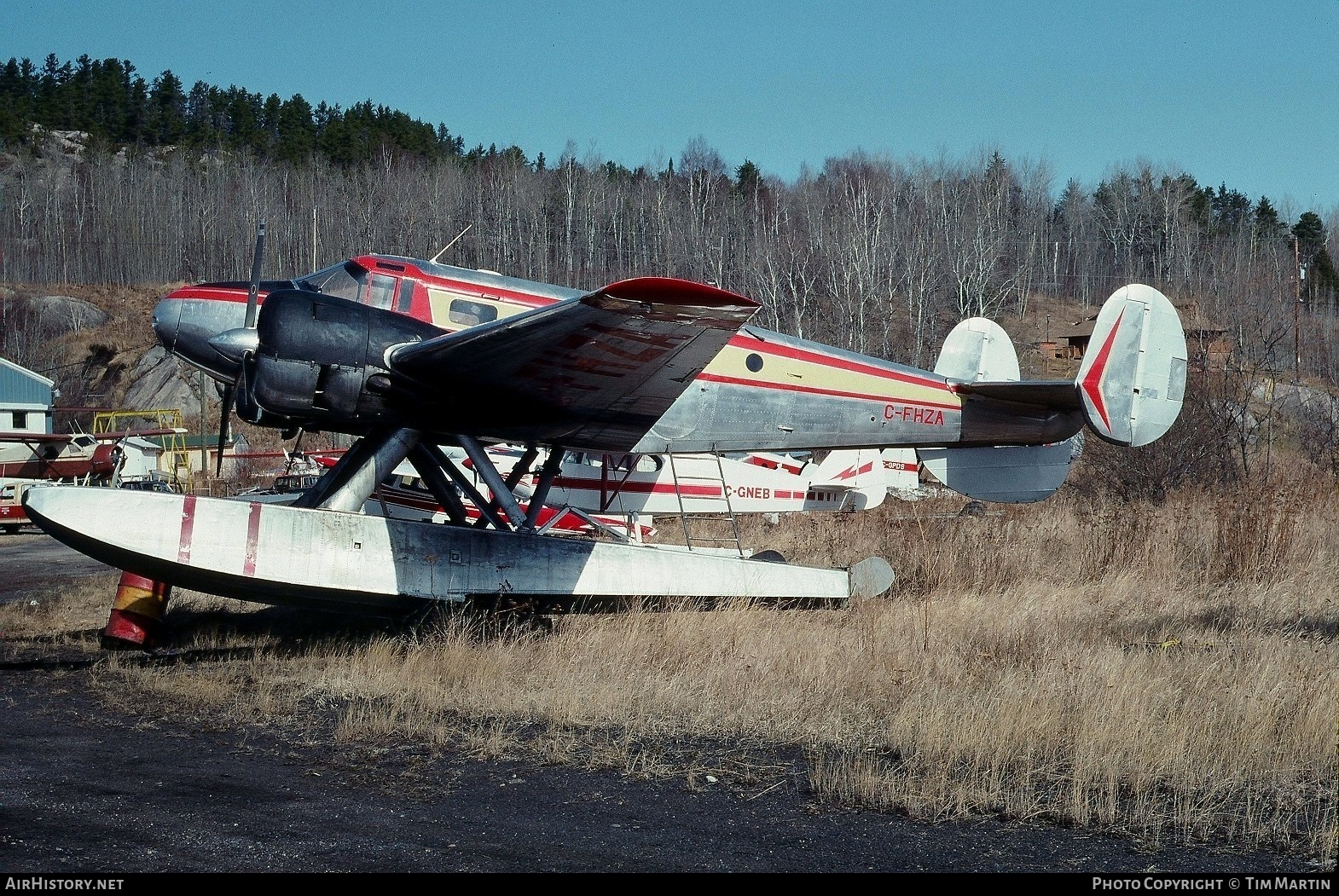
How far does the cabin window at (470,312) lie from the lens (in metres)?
10.4

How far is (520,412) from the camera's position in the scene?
32.4 feet

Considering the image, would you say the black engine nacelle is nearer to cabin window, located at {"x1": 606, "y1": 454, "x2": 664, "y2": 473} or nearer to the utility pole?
cabin window, located at {"x1": 606, "y1": 454, "x2": 664, "y2": 473}

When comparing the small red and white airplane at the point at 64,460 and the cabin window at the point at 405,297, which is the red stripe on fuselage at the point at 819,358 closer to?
the cabin window at the point at 405,297

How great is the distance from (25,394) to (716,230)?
32469 mm

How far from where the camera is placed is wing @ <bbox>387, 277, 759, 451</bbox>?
755cm

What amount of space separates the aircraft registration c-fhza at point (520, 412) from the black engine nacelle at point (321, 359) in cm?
2

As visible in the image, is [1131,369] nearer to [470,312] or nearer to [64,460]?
[470,312]

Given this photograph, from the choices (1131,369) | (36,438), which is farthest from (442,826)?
(36,438)

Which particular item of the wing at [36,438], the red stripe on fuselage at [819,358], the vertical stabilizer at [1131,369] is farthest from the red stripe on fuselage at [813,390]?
the wing at [36,438]

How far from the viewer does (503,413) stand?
988 centimetres

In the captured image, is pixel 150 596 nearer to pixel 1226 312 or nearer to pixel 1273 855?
pixel 1273 855

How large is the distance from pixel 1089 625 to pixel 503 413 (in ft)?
18.6

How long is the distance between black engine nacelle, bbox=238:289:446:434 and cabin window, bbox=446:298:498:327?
1.04 m

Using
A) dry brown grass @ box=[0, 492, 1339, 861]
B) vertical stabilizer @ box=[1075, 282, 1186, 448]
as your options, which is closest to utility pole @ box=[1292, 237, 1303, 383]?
vertical stabilizer @ box=[1075, 282, 1186, 448]
